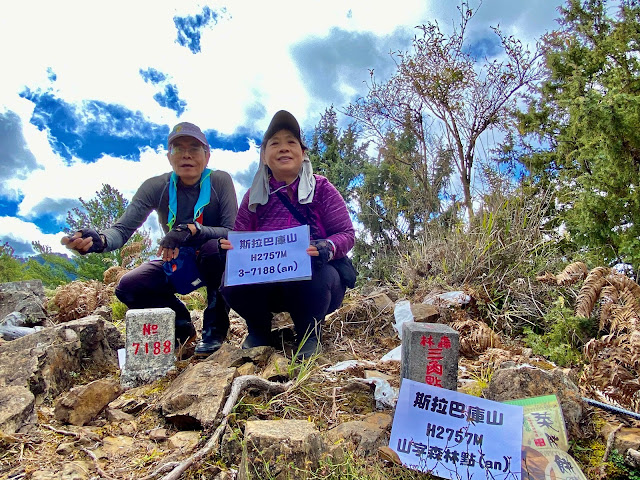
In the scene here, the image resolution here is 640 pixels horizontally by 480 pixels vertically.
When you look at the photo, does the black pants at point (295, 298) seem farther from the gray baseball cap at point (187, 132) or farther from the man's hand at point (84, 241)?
the gray baseball cap at point (187, 132)

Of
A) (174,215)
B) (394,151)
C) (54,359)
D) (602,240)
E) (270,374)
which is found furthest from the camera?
(394,151)

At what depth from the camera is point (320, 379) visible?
264 centimetres

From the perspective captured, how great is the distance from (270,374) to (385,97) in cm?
1115

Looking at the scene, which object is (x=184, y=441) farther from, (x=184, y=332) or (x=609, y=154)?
(x=609, y=154)

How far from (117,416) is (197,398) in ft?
1.53

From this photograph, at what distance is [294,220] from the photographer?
10.1ft

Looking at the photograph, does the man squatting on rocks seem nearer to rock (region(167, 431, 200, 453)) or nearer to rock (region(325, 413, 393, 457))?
rock (region(167, 431, 200, 453))

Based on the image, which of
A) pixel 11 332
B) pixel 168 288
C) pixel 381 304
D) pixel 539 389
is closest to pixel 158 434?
pixel 168 288

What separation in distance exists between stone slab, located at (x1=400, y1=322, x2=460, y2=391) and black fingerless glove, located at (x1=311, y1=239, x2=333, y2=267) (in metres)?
0.80

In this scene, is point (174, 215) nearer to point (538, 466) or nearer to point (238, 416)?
point (238, 416)

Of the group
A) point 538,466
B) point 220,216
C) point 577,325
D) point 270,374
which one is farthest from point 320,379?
point 577,325

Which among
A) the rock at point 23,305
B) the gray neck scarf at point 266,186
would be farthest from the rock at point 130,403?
the rock at point 23,305

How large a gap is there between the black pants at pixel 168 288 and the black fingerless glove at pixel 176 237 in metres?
0.25

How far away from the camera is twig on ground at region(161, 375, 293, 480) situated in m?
1.77
